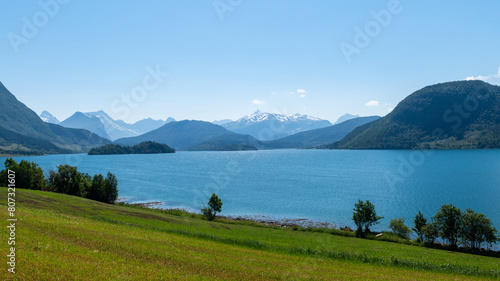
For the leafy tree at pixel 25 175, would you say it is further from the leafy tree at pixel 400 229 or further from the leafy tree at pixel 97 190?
the leafy tree at pixel 400 229

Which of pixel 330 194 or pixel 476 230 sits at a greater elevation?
pixel 330 194

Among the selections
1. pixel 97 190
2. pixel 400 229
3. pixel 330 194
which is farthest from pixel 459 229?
pixel 97 190

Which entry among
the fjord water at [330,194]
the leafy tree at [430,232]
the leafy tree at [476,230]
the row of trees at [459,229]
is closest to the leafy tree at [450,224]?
the row of trees at [459,229]

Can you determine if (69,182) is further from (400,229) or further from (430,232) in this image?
(430,232)

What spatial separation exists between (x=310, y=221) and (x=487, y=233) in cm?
3917

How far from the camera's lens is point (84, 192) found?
91250 mm

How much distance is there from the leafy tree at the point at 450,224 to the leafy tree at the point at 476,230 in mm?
1146

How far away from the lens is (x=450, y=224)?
5647cm

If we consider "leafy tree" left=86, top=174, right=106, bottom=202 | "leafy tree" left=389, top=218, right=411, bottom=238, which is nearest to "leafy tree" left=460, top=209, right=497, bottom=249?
"leafy tree" left=389, top=218, right=411, bottom=238

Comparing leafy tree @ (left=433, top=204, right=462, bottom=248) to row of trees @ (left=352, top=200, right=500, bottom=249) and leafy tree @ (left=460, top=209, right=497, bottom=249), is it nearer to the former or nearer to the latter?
row of trees @ (left=352, top=200, right=500, bottom=249)

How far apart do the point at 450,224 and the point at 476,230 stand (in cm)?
419

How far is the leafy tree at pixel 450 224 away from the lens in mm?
55719

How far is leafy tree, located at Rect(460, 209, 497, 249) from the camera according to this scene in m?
52.1

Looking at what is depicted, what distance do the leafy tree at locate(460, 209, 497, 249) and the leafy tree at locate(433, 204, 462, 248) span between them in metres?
1.15
